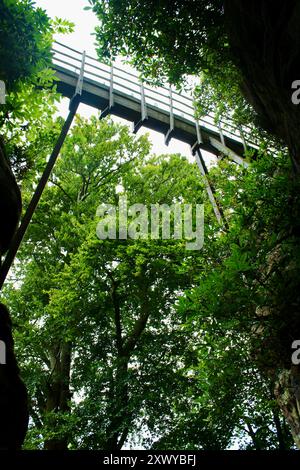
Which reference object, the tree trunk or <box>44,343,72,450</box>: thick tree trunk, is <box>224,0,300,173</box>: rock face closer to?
the tree trunk

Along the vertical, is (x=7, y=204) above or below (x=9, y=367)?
above

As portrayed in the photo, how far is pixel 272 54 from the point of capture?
4.72 meters

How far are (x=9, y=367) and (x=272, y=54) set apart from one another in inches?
216

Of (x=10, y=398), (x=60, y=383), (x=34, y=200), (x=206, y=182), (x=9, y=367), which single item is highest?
(x=206, y=182)

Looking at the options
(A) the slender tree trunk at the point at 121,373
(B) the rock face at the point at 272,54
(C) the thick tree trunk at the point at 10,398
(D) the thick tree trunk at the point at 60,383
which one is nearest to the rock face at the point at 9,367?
(C) the thick tree trunk at the point at 10,398

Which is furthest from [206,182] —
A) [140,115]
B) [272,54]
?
[272,54]

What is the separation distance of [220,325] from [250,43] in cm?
432

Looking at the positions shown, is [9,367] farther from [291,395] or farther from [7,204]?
[291,395]

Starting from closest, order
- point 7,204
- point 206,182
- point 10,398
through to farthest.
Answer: point 10,398
point 7,204
point 206,182

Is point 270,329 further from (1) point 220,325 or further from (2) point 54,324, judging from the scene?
(2) point 54,324

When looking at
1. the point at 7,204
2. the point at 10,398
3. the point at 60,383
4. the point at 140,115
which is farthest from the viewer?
the point at 60,383

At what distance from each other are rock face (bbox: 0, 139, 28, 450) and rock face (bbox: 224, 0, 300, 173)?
149 inches

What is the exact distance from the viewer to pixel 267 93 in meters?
5.36

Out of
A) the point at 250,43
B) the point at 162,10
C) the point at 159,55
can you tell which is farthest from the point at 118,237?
the point at 250,43
